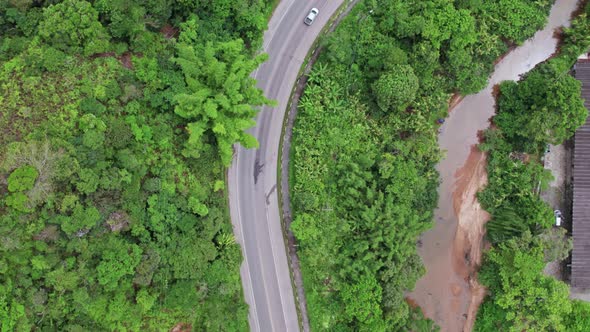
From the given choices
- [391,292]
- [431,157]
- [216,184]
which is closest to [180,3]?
[216,184]

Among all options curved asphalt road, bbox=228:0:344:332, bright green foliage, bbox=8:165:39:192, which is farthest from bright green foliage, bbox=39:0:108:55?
curved asphalt road, bbox=228:0:344:332

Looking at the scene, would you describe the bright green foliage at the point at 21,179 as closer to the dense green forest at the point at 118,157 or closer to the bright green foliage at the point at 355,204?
the dense green forest at the point at 118,157

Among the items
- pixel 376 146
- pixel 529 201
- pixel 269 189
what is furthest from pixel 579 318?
pixel 269 189

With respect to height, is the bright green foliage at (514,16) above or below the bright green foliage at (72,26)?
above

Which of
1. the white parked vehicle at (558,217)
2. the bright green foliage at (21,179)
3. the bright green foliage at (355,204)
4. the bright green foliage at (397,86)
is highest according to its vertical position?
the bright green foliage at (397,86)

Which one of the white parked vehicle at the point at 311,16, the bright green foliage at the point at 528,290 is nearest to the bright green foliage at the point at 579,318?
the bright green foliage at the point at 528,290

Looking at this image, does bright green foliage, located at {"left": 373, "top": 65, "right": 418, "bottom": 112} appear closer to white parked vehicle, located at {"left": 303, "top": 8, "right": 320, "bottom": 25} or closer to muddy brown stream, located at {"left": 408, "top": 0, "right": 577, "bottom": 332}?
muddy brown stream, located at {"left": 408, "top": 0, "right": 577, "bottom": 332}

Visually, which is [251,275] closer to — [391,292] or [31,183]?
[391,292]
